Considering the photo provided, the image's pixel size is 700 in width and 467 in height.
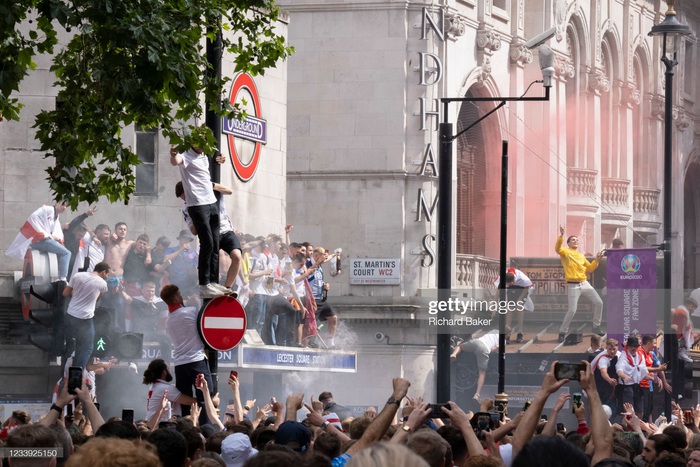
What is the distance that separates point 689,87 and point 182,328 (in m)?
50.6

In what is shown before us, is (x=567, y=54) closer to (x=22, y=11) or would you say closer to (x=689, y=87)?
(x=689, y=87)

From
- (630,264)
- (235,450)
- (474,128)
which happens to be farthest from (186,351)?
(474,128)

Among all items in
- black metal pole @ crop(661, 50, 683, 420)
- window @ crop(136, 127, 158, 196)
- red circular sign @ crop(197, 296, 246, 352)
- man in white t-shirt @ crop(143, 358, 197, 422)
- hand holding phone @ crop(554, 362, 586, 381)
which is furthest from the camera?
black metal pole @ crop(661, 50, 683, 420)

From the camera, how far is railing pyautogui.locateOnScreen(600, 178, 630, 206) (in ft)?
190

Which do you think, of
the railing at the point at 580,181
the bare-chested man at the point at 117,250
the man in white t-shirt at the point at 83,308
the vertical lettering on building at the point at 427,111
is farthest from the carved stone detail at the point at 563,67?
the man in white t-shirt at the point at 83,308

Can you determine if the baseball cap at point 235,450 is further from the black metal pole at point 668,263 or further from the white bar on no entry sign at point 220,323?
the black metal pole at point 668,263

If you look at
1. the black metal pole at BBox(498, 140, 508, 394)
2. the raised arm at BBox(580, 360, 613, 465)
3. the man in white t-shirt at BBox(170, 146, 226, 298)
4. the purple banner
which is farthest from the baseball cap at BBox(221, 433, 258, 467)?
the purple banner

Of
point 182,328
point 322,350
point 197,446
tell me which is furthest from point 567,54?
point 197,446

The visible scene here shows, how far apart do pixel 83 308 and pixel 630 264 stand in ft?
43.8

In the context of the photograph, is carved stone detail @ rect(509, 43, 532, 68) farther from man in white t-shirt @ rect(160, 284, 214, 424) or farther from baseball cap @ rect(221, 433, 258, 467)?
baseball cap @ rect(221, 433, 258, 467)

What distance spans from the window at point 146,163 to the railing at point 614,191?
31233 mm

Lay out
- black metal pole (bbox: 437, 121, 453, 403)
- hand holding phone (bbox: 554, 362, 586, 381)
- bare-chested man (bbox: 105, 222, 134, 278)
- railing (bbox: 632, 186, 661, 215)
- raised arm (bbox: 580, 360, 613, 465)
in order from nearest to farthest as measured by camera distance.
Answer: raised arm (bbox: 580, 360, 613, 465), hand holding phone (bbox: 554, 362, 586, 381), bare-chested man (bbox: 105, 222, 134, 278), black metal pole (bbox: 437, 121, 453, 403), railing (bbox: 632, 186, 661, 215)

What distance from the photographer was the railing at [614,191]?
57906mm

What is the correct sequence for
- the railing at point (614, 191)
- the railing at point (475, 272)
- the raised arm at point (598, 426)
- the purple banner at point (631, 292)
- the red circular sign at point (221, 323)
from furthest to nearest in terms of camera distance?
the railing at point (614, 191), the railing at point (475, 272), the purple banner at point (631, 292), the red circular sign at point (221, 323), the raised arm at point (598, 426)
